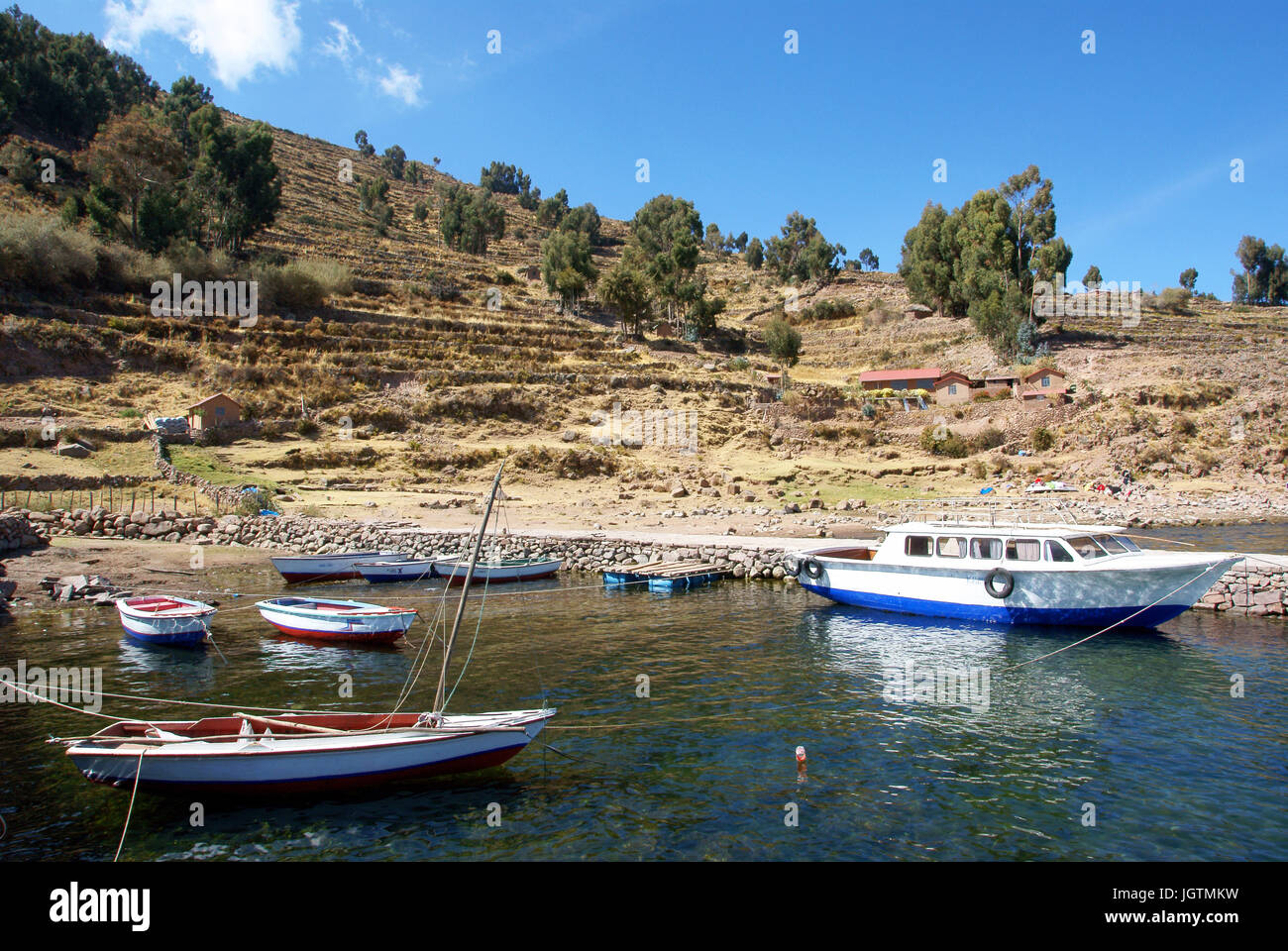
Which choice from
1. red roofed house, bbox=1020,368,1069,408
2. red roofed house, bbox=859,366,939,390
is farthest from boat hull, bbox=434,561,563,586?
red roofed house, bbox=859,366,939,390

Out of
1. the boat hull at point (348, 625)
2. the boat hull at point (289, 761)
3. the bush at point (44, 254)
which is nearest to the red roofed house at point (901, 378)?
the boat hull at point (348, 625)

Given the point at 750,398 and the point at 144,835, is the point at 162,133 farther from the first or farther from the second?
the point at 144,835

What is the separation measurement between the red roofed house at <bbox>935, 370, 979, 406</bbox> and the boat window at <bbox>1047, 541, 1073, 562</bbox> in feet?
135

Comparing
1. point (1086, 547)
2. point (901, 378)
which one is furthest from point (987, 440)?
point (1086, 547)

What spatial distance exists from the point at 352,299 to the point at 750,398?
129 feet

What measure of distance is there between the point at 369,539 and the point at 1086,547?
90.3 feet

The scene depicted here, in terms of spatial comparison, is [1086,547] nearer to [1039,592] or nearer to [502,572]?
[1039,592]

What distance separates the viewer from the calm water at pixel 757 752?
9055mm

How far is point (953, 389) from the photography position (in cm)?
5912

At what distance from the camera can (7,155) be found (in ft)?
226

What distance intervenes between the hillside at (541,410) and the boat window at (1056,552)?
15.4m

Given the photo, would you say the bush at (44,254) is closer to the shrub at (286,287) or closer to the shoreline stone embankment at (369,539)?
the shrub at (286,287)

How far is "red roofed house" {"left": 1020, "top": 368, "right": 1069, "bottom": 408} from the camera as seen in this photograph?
54.0 meters
